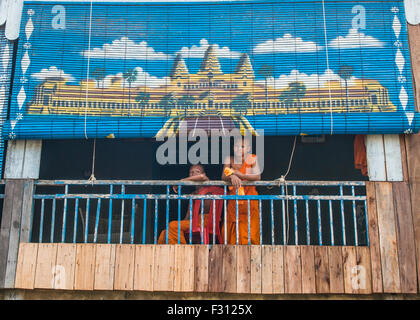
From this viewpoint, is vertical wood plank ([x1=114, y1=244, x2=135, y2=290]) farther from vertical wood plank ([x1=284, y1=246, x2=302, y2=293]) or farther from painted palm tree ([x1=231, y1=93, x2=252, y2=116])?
painted palm tree ([x1=231, y1=93, x2=252, y2=116])

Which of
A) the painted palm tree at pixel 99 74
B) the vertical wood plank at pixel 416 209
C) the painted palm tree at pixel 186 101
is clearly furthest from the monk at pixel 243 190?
the painted palm tree at pixel 99 74

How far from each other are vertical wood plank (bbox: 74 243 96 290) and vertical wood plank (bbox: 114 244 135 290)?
0.93 ft

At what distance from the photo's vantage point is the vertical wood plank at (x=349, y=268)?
4.55 m

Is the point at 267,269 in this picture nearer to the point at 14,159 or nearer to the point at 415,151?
the point at 415,151

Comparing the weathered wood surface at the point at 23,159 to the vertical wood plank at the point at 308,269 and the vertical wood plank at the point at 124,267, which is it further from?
the vertical wood plank at the point at 308,269

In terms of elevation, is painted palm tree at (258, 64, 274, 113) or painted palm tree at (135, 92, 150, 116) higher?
painted palm tree at (258, 64, 274, 113)

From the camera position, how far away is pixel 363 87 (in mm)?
5055

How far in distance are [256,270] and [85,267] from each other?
6.58ft

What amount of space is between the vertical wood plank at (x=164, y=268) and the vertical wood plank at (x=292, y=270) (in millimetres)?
1319

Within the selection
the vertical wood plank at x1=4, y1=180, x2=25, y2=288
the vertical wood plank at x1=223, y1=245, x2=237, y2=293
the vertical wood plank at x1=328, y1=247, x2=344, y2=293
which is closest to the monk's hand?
the vertical wood plank at x1=223, y1=245, x2=237, y2=293

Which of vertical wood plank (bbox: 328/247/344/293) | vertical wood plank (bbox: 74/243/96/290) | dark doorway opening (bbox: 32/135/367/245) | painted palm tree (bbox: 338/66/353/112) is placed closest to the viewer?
vertical wood plank (bbox: 328/247/344/293)

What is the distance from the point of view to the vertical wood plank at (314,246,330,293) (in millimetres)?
4551

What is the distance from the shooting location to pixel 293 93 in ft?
16.7

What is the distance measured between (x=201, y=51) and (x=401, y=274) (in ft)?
12.0
